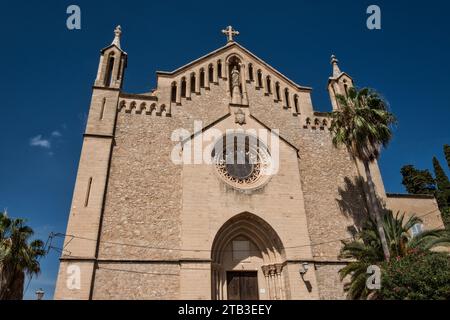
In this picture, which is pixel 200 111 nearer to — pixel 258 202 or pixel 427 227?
pixel 258 202

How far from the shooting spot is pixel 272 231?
16578 millimetres

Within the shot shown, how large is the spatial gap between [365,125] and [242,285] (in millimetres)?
10329

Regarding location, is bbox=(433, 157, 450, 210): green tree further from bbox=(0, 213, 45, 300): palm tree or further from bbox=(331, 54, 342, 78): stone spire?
bbox=(0, 213, 45, 300): palm tree

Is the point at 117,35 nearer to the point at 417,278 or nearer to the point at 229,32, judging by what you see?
the point at 229,32

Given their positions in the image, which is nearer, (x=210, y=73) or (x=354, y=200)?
(x=354, y=200)

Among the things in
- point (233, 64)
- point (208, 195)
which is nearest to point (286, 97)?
point (233, 64)

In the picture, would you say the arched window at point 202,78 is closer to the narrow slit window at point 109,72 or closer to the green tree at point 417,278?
the narrow slit window at point 109,72

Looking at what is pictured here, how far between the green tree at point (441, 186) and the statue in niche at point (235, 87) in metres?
25.9

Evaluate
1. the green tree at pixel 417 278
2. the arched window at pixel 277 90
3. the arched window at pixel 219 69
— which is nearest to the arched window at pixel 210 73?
the arched window at pixel 219 69

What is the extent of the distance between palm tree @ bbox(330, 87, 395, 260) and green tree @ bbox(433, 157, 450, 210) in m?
21.6

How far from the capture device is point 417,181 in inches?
1548

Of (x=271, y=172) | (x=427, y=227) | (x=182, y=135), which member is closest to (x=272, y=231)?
(x=271, y=172)

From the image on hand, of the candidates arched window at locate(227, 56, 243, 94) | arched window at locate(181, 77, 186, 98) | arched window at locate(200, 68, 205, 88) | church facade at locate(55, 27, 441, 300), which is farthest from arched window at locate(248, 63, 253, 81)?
arched window at locate(181, 77, 186, 98)

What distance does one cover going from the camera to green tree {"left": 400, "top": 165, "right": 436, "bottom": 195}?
3847cm
